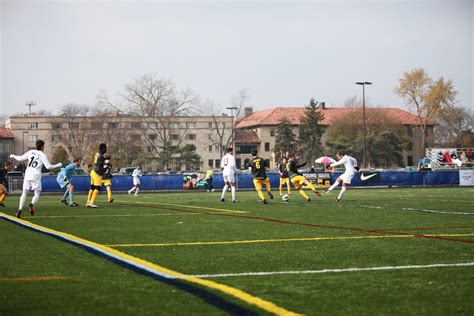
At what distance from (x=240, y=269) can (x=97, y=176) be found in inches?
702

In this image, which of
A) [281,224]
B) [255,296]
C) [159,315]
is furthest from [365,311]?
[281,224]

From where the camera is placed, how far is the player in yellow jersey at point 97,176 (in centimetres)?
2542

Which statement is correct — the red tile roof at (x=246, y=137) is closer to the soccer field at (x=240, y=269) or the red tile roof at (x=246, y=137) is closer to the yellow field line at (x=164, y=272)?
the soccer field at (x=240, y=269)

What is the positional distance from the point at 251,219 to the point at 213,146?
372 ft

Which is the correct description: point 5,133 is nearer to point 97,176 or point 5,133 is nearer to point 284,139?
point 284,139

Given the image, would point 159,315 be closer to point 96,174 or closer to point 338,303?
point 338,303

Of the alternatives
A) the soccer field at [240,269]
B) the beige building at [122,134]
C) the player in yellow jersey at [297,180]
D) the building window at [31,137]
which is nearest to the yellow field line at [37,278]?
the soccer field at [240,269]

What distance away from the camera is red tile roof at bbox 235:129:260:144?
443 ft

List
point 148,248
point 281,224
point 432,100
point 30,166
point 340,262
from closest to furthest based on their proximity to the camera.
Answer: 1. point 340,262
2. point 148,248
3. point 281,224
4. point 30,166
5. point 432,100

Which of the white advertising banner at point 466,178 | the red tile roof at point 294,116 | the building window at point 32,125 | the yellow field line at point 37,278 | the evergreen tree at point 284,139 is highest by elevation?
the red tile roof at point 294,116

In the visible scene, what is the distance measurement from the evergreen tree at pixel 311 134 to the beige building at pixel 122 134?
1241 cm

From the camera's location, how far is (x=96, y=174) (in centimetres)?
2595

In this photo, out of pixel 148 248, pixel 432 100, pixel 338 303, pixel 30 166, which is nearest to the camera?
pixel 338 303

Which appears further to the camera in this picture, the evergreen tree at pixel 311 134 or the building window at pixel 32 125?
the building window at pixel 32 125
